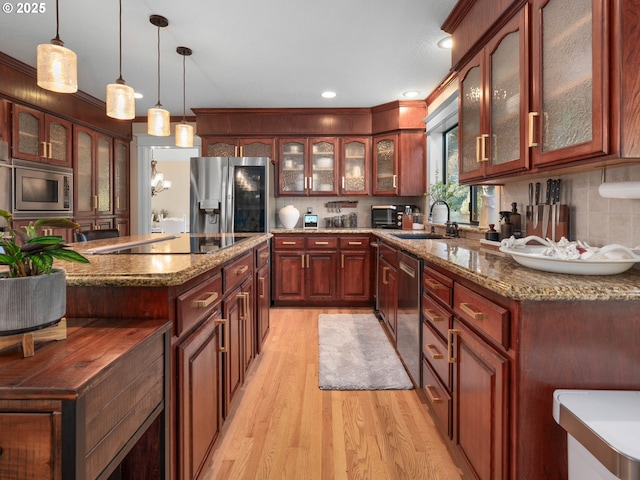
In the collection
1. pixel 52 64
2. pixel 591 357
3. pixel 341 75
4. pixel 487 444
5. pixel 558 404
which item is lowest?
pixel 487 444

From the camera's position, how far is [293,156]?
489 cm

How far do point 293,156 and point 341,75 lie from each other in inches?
54.6

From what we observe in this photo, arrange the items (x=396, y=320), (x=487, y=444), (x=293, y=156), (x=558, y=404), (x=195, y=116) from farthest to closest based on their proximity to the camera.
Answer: (x=195, y=116)
(x=293, y=156)
(x=396, y=320)
(x=487, y=444)
(x=558, y=404)

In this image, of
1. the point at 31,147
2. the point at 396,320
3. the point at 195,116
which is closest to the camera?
the point at 396,320

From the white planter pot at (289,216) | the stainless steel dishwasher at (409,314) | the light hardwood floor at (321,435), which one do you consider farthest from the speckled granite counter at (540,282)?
the white planter pot at (289,216)

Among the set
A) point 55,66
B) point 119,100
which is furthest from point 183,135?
point 55,66

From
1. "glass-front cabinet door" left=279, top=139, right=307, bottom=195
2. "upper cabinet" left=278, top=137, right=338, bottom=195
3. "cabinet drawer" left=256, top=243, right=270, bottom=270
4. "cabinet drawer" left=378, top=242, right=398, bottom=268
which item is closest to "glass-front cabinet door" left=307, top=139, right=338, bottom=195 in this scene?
"upper cabinet" left=278, top=137, right=338, bottom=195

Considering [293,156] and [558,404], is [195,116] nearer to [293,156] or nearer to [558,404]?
[293,156]

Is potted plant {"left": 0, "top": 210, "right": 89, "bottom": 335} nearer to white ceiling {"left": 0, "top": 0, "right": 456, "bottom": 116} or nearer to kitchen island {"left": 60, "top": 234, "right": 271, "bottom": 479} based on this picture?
kitchen island {"left": 60, "top": 234, "right": 271, "bottom": 479}

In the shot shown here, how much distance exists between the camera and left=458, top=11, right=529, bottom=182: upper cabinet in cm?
178

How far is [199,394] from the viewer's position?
1445 mm

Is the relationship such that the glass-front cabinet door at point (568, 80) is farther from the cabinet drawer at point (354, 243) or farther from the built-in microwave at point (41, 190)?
the built-in microwave at point (41, 190)

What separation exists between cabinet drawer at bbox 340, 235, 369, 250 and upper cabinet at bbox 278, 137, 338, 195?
73 centimetres

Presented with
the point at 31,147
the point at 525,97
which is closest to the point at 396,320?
the point at 525,97
